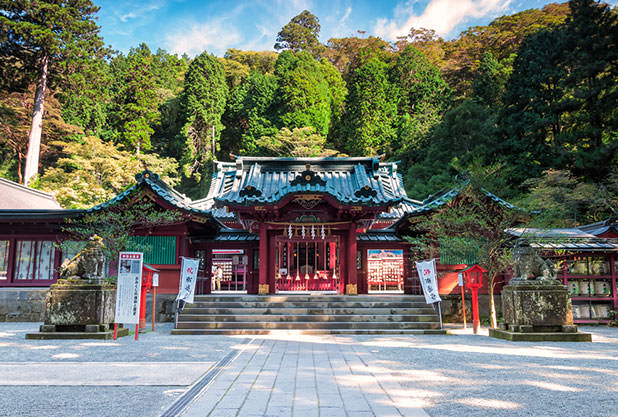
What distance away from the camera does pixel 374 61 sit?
41938 mm

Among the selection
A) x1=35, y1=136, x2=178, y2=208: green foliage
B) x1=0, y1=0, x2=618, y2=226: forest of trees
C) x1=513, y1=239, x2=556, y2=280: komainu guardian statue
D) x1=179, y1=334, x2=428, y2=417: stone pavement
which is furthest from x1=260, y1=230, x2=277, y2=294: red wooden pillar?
x1=35, y1=136, x2=178, y2=208: green foliage

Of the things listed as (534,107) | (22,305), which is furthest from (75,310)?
(534,107)

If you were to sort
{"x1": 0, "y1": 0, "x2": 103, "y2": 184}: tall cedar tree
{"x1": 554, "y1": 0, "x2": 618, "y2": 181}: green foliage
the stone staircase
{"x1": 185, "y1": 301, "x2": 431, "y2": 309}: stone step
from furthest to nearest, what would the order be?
{"x1": 0, "y1": 0, "x2": 103, "y2": 184}: tall cedar tree < {"x1": 554, "y1": 0, "x2": 618, "y2": 181}: green foliage < {"x1": 185, "y1": 301, "x2": 431, "y2": 309}: stone step < the stone staircase

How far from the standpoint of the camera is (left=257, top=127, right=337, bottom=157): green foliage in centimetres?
3375

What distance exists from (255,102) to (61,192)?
20279mm

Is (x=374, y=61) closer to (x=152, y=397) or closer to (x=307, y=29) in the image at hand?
(x=307, y=29)

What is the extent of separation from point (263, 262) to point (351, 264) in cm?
324

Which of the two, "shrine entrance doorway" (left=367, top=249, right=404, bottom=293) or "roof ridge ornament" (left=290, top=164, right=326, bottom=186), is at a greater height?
"roof ridge ornament" (left=290, top=164, right=326, bottom=186)

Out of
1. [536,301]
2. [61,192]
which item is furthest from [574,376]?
[61,192]

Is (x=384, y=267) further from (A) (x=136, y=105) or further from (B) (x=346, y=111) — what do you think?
(A) (x=136, y=105)

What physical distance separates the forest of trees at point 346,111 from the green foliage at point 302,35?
1.99 meters

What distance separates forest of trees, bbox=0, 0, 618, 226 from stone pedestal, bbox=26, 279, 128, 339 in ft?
43.1

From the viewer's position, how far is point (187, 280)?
40.7ft

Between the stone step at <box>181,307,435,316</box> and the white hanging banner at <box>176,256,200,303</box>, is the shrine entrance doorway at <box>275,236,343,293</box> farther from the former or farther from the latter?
the white hanging banner at <box>176,256,200,303</box>
